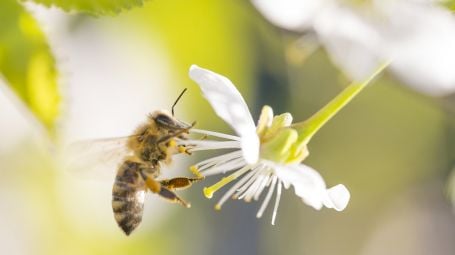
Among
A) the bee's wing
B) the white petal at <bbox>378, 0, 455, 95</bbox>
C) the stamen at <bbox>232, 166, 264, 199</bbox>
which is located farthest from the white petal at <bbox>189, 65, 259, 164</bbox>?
the white petal at <bbox>378, 0, 455, 95</bbox>

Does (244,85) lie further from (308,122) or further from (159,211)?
(308,122)

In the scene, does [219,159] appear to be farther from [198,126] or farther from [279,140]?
[198,126]

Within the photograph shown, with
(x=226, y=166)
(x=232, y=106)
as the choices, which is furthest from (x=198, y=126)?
(x=232, y=106)

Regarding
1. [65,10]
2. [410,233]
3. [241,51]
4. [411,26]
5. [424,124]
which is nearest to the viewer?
[65,10]

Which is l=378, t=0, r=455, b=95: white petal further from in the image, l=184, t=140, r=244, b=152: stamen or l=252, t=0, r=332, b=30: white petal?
l=184, t=140, r=244, b=152: stamen

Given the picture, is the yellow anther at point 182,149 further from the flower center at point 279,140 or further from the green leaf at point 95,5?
the green leaf at point 95,5

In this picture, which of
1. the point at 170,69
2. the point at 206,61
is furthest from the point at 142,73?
the point at 206,61
